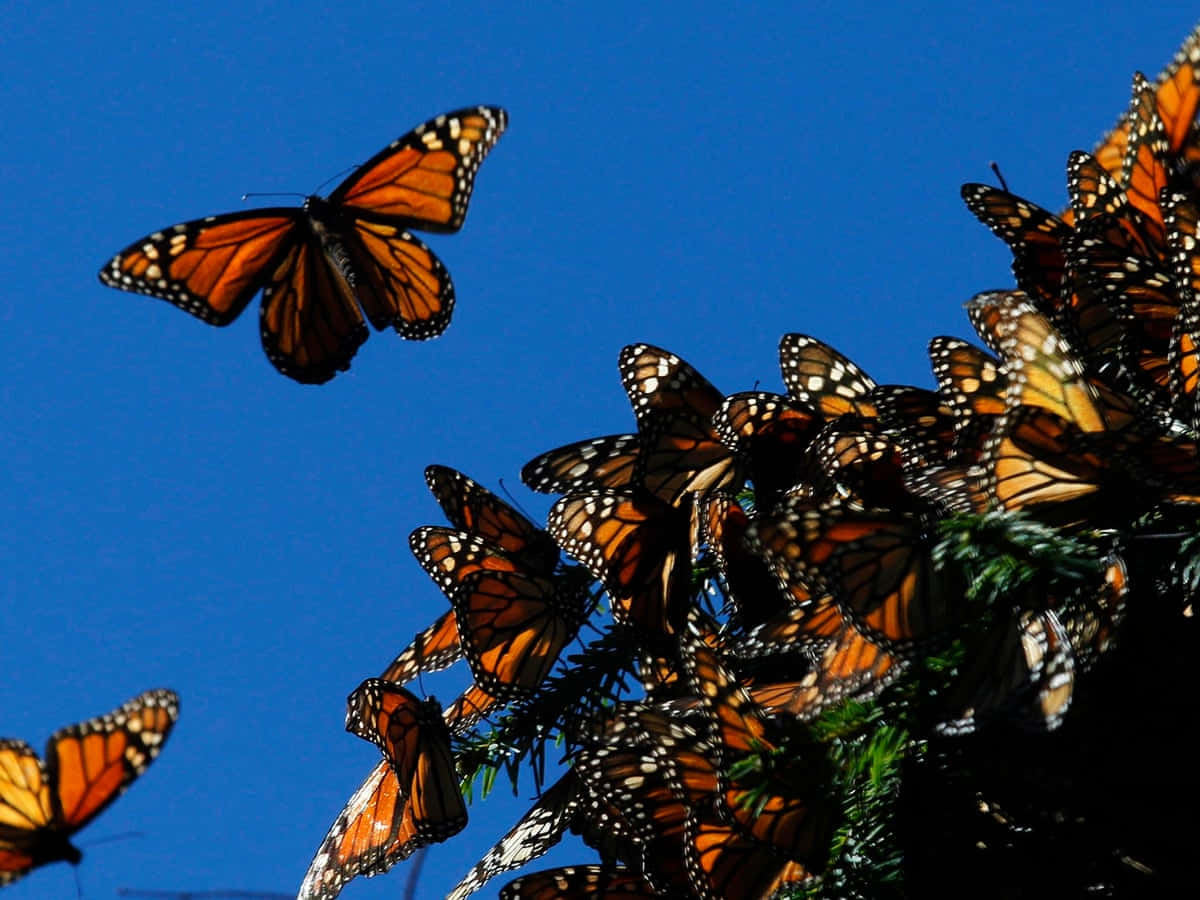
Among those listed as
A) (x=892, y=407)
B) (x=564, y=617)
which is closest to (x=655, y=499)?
(x=564, y=617)

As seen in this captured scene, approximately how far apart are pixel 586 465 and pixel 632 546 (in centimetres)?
55

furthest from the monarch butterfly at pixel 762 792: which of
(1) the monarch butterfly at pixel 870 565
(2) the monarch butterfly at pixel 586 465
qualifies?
(2) the monarch butterfly at pixel 586 465

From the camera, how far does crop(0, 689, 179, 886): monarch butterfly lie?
1.51m

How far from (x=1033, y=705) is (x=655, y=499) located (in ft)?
3.09

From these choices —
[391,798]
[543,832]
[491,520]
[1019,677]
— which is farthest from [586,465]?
[1019,677]

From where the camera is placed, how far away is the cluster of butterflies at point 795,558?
1.41 metres

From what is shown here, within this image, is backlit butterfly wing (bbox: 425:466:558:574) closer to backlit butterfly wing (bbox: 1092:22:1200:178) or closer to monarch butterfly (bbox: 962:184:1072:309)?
monarch butterfly (bbox: 962:184:1072:309)

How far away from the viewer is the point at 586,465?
8.53 ft

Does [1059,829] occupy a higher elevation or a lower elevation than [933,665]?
lower

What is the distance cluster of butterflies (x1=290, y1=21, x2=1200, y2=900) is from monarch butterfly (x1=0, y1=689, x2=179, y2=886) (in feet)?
1.76

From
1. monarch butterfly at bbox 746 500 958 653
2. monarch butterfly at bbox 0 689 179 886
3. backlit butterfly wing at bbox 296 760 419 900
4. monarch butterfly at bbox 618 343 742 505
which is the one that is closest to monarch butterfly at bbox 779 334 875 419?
monarch butterfly at bbox 618 343 742 505

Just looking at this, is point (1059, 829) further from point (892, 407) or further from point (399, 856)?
point (399, 856)

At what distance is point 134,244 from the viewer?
2799 mm

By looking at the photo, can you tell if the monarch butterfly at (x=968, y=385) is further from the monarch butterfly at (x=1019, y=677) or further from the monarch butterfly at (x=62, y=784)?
the monarch butterfly at (x=62, y=784)
